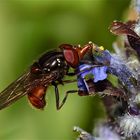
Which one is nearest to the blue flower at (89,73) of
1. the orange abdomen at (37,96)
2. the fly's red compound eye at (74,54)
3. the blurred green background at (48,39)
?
the fly's red compound eye at (74,54)

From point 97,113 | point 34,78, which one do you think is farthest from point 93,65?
point 97,113

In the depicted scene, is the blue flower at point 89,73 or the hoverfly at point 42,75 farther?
the hoverfly at point 42,75

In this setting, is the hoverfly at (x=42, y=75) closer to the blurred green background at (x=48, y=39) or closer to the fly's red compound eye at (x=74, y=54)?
the fly's red compound eye at (x=74, y=54)

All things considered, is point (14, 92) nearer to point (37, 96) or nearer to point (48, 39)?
point (37, 96)

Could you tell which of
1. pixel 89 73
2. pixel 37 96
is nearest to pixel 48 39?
pixel 37 96

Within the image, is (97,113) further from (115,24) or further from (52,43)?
(115,24)

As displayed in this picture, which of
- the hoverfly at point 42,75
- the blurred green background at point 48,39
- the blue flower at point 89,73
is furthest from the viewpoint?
the blurred green background at point 48,39

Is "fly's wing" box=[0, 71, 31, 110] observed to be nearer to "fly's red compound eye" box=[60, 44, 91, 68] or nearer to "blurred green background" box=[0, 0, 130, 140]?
"fly's red compound eye" box=[60, 44, 91, 68]
